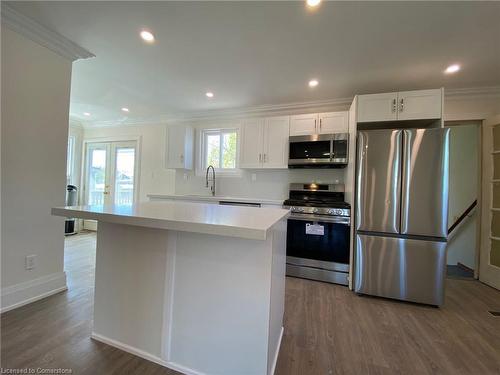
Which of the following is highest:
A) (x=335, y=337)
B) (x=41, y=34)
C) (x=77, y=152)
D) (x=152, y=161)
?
(x=41, y=34)

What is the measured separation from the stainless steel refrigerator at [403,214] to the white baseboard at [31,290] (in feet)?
10.2

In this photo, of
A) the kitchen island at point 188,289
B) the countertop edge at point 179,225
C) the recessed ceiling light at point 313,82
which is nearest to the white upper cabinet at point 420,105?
the recessed ceiling light at point 313,82

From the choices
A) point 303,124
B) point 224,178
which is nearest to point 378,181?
point 303,124

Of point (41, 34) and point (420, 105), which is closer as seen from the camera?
point (41, 34)

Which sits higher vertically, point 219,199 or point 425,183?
point 425,183

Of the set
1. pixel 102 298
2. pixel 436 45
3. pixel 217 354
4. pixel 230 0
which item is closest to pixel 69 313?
pixel 102 298

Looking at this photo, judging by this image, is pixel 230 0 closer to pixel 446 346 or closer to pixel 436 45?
pixel 436 45

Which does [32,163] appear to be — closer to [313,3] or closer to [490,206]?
[313,3]

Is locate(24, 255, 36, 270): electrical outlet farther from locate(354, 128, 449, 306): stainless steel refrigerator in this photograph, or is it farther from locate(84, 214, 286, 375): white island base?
locate(354, 128, 449, 306): stainless steel refrigerator

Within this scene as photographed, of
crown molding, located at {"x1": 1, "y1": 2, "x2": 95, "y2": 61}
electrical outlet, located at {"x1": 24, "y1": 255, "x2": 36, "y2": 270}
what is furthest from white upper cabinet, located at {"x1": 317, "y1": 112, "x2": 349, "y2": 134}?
electrical outlet, located at {"x1": 24, "y1": 255, "x2": 36, "y2": 270}

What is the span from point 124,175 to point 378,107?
485 cm

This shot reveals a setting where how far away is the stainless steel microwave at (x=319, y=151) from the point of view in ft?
9.72

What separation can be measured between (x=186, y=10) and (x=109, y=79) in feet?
6.01

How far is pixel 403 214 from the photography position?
2307mm
